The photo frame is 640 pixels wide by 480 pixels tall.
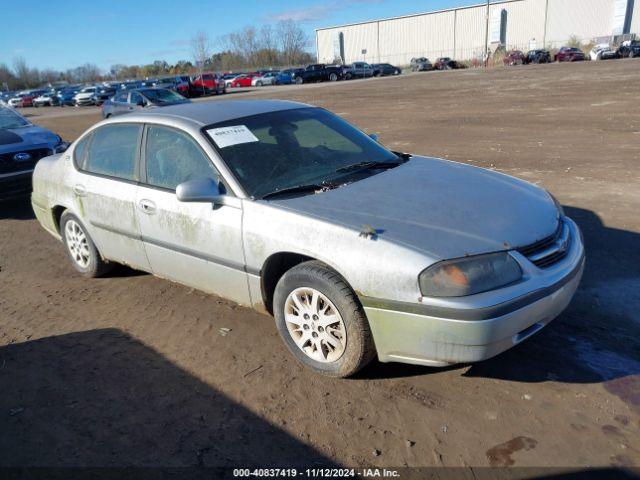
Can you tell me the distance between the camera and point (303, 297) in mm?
3174

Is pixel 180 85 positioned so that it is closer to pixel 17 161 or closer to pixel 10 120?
pixel 10 120

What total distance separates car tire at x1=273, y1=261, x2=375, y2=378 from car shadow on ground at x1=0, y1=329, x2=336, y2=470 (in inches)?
20.8

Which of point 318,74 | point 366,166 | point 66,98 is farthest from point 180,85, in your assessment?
point 366,166

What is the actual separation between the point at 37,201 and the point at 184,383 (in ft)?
10.6

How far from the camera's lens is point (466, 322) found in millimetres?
2590

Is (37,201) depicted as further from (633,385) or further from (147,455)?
(633,385)

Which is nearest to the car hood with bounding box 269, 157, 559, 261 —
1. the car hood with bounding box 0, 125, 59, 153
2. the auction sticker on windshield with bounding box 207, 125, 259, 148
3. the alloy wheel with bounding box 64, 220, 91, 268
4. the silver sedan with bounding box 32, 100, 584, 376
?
the silver sedan with bounding box 32, 100, 584, 376

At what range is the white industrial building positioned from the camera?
6450 cm

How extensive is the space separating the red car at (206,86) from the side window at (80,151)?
38.8 meters

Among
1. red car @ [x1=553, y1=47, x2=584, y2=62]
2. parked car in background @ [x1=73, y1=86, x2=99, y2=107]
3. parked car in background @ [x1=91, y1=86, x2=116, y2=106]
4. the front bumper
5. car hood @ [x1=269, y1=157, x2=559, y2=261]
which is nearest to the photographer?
the front bumper

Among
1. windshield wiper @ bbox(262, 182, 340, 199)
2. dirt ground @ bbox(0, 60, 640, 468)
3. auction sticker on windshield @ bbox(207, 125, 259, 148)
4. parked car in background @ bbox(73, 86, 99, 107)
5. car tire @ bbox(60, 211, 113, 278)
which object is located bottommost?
parked car in background @ bbox(73, 86, 99, 107)

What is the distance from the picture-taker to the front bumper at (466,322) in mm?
→ 2600

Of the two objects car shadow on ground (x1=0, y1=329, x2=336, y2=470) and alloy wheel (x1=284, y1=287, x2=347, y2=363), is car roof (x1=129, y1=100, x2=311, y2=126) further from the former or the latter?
car shadow on ground (x1=0, y1=329, x2=336, y2=470)

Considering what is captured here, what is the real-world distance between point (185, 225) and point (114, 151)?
1.27 m
